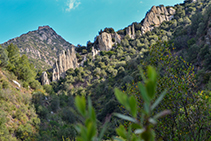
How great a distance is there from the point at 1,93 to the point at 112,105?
1557 cm

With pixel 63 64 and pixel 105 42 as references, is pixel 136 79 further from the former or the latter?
pixel 105 42

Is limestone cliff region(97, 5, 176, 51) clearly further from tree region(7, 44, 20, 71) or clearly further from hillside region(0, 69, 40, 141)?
hillside region(0, 69, 40, 141)

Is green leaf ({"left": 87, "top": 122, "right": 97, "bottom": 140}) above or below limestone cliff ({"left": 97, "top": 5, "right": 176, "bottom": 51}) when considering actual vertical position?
below

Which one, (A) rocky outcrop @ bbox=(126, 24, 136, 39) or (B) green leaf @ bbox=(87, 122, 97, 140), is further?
(A) rocky outcrop @ bbox=(126, 24, 136, 39)

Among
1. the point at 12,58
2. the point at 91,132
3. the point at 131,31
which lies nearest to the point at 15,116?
the point at 12,58

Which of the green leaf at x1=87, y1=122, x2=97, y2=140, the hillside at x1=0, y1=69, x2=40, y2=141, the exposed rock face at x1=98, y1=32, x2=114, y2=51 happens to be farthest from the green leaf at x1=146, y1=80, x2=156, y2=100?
the exposed rock face at x1=98, y1=32, x2=114, y2=51

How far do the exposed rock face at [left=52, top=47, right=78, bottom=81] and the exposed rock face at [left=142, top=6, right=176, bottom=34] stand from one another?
30.0 m

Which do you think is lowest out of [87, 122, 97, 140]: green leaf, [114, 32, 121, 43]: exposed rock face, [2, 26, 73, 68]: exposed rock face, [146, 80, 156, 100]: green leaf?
[87, 122, 97, 140]: green leaf

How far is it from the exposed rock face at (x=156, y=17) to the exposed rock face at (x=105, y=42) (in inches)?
556

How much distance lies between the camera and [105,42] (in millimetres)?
57062

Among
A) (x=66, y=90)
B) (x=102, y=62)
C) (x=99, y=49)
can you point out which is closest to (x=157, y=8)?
(x=99, y=49)

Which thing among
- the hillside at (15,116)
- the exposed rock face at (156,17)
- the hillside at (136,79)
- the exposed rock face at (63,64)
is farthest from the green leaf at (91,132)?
the exposed rock face at (156,17)

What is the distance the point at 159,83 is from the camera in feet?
15.1

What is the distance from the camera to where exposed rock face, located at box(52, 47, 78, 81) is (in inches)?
1721
